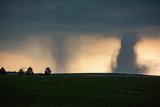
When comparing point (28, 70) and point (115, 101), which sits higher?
point (28, 70)

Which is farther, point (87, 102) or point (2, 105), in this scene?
point (87, 102)

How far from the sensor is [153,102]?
145ft

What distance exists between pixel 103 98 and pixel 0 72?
4955 inches

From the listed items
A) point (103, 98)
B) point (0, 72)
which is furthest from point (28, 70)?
point (103, 98)

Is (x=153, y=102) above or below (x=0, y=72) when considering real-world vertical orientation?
below

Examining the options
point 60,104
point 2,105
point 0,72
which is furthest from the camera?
point 0,72

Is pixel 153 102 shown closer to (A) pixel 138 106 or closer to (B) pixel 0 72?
(A) pixel 138 106

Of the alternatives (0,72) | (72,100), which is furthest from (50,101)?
(0,72)

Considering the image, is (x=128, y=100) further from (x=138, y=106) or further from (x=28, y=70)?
(x=28, y=70)

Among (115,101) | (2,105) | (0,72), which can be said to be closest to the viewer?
(2,105)

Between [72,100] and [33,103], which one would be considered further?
[72,100]

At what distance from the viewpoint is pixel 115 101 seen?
4541 cm

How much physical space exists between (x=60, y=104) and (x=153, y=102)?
9.79 meters

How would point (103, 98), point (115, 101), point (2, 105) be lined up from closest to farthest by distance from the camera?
point (2, 105) → point (115, 101) → point (103, 98)
